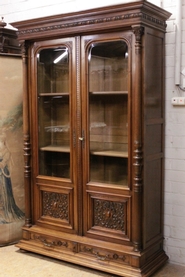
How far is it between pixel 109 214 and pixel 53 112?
40.1 inches

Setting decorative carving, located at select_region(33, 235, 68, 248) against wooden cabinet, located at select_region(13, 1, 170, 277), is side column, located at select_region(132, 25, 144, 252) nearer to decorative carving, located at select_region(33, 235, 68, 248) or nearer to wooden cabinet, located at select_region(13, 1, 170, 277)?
wooden cabinet, located at select_region(13, 1, 170, 277)

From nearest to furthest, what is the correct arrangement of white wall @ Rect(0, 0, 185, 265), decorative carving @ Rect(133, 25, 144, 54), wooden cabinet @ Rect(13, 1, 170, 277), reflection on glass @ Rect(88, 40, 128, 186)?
1. decorative carving @ Rect(133, 25, 144, 54)
2. wooden cabinet @ Rect(13, 1, 170, 277)
3. reflection on glass @ Rect(88, 40, 128, 186)
4. white wall @ Rect(0, 0, 185, 265)

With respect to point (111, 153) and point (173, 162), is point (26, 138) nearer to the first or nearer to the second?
point (111, 153)

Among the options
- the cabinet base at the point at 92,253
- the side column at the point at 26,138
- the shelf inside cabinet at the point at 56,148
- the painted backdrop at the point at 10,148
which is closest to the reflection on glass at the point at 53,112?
the shelf inside cabinet at the point at 56,148

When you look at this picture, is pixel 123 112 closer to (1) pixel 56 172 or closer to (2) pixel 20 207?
(1) pixel 56 172

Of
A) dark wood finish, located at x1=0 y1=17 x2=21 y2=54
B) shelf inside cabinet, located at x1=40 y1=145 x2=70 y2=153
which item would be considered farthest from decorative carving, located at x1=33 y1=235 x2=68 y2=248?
dark wood finish, located at x1=0 y1=17 x2=21 y2=54

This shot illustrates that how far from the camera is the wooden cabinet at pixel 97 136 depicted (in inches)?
114

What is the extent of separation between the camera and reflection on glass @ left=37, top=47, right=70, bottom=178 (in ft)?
10.8

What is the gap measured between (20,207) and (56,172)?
649 millimetres

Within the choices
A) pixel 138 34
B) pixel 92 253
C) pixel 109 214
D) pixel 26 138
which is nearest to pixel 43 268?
pixel 92 253

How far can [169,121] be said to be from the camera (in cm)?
321

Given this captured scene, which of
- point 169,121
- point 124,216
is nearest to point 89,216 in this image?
point 124,216

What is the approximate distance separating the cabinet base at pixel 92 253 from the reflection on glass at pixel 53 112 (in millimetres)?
557

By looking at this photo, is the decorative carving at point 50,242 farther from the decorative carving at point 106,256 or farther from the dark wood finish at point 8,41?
the dark wood finish at point 8,41
